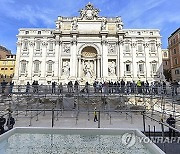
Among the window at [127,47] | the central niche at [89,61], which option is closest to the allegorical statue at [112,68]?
the central niche at [89,61]

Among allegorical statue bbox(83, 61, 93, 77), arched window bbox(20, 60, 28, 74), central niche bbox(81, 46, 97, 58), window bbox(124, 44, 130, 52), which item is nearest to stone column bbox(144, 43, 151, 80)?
window bbox(124, 44, 130, 52)

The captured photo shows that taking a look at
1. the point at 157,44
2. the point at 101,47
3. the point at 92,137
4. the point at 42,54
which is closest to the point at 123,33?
the point at 101,47

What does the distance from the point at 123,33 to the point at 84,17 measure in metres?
8.86

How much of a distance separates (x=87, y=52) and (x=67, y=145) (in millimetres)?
29360

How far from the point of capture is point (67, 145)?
6023 mm

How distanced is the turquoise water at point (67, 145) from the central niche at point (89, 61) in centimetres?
2558

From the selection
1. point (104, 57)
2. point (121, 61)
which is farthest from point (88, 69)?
point (121, 61)

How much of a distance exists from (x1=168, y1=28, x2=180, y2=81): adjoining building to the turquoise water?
117ft

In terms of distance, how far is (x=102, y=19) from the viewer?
1353 inches

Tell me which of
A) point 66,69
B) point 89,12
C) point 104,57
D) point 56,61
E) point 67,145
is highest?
point 89,12

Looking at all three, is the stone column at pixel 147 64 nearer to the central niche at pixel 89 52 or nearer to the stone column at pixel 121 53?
the stone column at pixel 121 53

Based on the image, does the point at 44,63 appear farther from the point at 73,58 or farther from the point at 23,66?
the point at 73,58

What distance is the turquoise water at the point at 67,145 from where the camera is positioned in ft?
17.8

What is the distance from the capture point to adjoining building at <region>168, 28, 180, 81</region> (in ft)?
120
